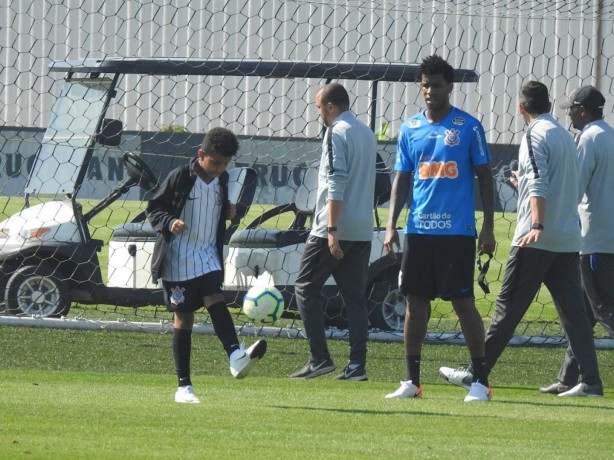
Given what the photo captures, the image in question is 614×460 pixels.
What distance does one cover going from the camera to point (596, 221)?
8.52 meters

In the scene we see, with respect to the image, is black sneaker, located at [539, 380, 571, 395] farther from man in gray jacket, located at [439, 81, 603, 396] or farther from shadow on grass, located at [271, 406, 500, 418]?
shadow on grass, located at [271, 406, 500, 418]

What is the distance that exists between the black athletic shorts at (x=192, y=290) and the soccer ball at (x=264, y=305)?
104 inches

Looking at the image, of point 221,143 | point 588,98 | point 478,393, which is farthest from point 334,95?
point 478,393

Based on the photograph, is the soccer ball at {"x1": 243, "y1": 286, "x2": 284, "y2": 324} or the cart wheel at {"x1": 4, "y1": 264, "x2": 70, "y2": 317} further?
the cart wheel at {"x1": 4, "y1": 264, "x2": 70, "y2": 317}

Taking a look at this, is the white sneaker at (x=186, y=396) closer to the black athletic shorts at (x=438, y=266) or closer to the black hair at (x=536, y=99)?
the black athletic shorts at (x=438, y=266)

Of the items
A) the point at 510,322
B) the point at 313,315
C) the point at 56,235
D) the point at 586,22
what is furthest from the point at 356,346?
the point at 586,22

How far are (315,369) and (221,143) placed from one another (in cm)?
201

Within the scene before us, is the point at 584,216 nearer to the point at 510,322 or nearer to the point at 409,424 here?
the point at 510,322

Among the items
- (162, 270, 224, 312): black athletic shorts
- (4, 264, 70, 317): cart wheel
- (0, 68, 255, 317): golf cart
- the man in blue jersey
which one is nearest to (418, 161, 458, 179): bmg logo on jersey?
the man in blue jersey

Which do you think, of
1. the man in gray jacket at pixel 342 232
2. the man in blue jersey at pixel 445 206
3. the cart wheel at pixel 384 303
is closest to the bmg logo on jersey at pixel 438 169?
the man in blue jersey at pixel 445 206

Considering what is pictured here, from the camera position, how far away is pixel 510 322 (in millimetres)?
8133

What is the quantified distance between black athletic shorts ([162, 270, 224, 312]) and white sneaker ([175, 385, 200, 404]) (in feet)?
1.32

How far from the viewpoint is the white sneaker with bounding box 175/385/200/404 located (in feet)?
23.7

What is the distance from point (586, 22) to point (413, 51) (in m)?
2.84
